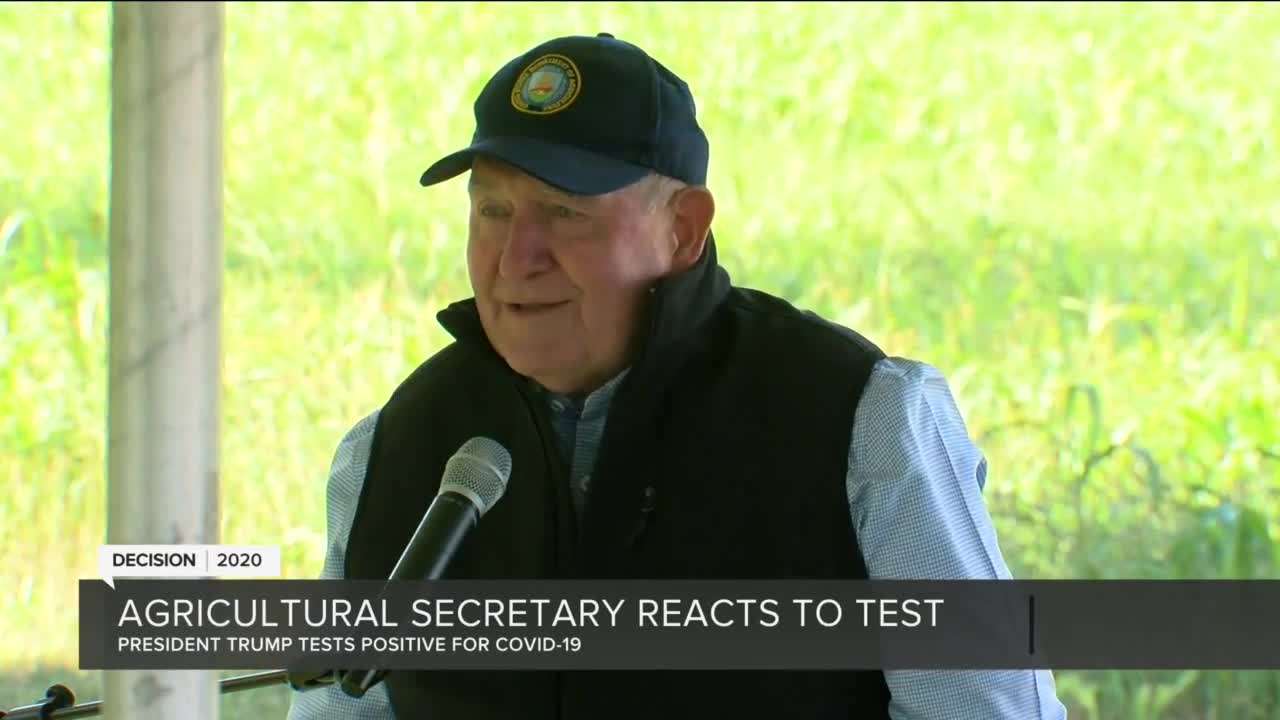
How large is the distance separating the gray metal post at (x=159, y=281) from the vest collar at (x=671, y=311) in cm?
33

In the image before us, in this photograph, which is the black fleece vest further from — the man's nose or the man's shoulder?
the man's nose

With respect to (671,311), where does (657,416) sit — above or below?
below

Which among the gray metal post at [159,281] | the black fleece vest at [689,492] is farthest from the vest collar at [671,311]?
the gray metal post at [159,281]

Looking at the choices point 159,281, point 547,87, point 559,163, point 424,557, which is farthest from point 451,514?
point 159,281

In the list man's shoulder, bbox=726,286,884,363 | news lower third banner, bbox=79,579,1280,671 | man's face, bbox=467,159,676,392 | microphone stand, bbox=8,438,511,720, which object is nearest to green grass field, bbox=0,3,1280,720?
news lower third banner, bbox=79,579,1280,671

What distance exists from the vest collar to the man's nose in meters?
0.12

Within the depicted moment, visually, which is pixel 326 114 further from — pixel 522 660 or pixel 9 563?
pixel 522 660

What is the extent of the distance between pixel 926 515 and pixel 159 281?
94 centimetres

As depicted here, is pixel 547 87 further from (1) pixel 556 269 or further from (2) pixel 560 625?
(2) pixel 560 625

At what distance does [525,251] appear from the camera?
1.62 meters

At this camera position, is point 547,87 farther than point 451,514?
Yes

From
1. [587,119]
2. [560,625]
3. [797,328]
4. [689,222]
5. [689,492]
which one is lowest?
[560,625]

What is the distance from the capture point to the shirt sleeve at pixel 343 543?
5.96 ft

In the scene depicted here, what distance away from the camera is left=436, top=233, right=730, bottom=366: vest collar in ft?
5.41
